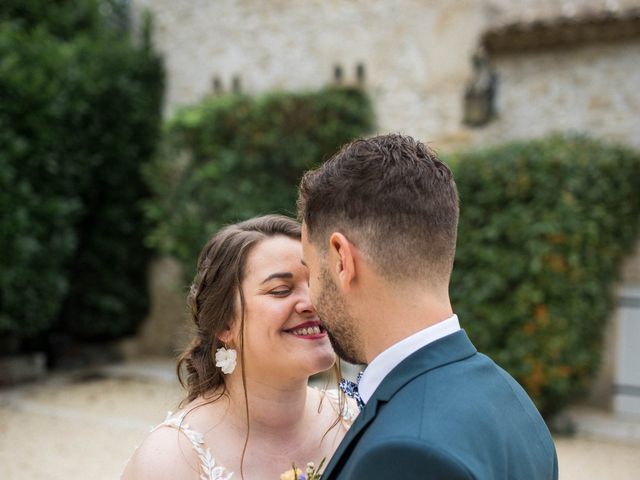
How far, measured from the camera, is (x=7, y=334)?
8945 millimetres

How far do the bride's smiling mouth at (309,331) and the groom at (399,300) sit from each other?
21.8 inches

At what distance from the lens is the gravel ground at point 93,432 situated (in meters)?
5.95

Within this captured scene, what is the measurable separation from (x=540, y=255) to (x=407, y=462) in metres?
5.58

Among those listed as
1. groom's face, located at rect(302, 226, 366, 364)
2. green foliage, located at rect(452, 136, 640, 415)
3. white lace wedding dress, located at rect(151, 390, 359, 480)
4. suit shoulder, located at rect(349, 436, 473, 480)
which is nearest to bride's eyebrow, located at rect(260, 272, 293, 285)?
A: white lace wedding dress, located at rect(151, 390, 359, 480)

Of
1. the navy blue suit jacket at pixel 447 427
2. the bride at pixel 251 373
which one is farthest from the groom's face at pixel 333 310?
the bride at pixel 251 373

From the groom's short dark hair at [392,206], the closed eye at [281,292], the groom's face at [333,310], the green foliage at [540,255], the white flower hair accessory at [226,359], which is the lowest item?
the green foliage at [540,255]

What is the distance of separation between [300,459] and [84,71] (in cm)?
847

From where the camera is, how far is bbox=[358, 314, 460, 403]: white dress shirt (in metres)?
1.31

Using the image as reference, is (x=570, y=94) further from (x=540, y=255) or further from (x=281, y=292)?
(x=281, y=292)

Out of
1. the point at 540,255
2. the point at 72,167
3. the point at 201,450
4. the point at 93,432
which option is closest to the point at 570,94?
the point at 540,255

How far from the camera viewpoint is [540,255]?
6.31 metres

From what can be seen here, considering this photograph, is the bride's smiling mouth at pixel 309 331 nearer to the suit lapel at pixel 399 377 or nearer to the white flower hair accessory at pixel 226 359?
the white flower hair accessory at pixel 226 359

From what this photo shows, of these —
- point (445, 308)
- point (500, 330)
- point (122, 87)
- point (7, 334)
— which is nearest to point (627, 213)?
point (500, 330)

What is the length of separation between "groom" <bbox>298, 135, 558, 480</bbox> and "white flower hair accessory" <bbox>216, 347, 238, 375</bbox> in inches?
31.6
